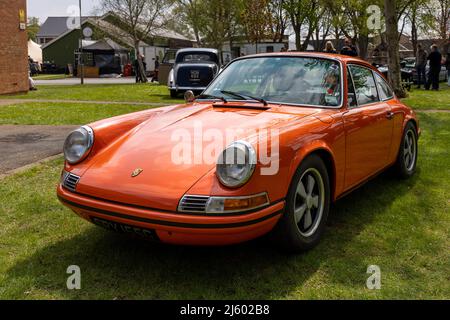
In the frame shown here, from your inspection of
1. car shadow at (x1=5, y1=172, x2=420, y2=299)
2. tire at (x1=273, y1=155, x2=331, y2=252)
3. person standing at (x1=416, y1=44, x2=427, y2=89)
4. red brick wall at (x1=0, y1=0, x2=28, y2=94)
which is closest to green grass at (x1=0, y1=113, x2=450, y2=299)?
car shadow at (x1=5, y1=172, x2=420, y2=299)

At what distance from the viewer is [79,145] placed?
11.5 ft

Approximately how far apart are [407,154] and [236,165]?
10.7 feet

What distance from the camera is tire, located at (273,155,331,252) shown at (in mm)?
3078

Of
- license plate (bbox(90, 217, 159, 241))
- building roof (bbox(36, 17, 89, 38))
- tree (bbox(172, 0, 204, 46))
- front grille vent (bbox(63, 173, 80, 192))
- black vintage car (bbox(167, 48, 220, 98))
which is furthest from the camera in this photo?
building roof (bbox(36, 17, 89, 38))

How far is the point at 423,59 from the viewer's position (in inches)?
752

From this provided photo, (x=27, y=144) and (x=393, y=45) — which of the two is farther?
(x=393, y=45)

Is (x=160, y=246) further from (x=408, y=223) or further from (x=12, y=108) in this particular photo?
(x=12, y=108)

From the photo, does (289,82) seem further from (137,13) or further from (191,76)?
(137,13)

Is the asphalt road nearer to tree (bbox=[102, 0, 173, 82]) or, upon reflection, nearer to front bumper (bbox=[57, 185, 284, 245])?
front bumper (bbox=[57, 185, 284, 245])

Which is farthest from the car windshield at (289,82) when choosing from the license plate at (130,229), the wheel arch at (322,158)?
the license plate at (130,229)

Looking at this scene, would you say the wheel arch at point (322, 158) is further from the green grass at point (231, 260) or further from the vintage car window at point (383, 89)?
the vintage car window at point (383, 89)

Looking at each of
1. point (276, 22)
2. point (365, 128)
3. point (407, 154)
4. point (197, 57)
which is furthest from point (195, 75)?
point (276, 22)

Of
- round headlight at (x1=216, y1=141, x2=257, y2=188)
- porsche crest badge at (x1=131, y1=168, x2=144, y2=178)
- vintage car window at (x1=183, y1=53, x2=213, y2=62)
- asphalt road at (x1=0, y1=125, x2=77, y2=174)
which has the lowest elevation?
asphalt road at (x1=0, y1=125, x2=77, y2=174)

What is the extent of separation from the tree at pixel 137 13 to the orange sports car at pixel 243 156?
2524cm
